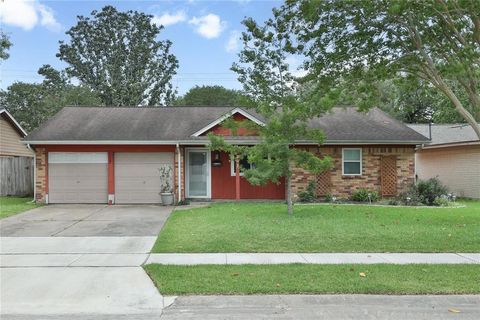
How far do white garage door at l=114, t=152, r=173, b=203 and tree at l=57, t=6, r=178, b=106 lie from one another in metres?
31.0

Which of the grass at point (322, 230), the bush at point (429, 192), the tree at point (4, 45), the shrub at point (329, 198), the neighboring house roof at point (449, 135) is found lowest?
the grass at point (322, 230)

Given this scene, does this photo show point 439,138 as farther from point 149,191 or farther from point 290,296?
point 290,296

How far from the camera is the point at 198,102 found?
52.0 m

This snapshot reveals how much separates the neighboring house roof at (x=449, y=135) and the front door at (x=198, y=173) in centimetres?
1141

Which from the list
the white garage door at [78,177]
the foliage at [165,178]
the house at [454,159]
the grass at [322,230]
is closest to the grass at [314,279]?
the grass at [322,230]

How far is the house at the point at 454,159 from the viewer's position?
66.4ft

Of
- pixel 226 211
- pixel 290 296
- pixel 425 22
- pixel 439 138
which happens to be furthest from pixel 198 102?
pixel 290 296

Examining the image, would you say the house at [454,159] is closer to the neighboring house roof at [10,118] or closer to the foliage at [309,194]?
the foliage at [309,194]

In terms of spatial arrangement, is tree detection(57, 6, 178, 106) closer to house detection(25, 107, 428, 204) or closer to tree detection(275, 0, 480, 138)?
house detection(25, 107, 428, 204)

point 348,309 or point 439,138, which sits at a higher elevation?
point 439,138

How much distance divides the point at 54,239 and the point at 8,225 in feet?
9.24

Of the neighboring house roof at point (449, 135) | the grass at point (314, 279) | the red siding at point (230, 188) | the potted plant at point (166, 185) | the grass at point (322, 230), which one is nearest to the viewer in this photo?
the grass at point (314, 279)

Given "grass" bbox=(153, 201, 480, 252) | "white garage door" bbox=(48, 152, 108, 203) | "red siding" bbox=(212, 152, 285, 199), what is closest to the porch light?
"red siding" bbox=(212, 152, 285, 199)

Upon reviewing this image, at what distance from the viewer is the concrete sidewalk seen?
7.34 meters
